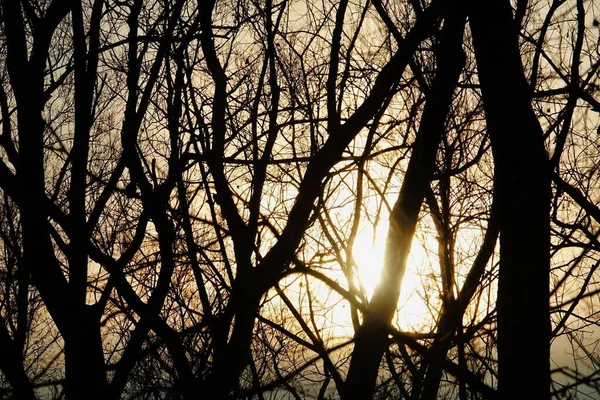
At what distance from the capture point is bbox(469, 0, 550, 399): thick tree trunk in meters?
2.36

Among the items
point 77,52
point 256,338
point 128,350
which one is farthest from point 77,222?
point 256,338

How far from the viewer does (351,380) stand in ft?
7.61

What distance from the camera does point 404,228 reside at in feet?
7.88

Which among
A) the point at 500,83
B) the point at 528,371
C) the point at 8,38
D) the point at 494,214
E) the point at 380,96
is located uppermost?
the point at 494,214

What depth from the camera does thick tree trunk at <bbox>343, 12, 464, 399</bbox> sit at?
229 centimetres

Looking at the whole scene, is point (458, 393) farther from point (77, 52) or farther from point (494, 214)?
point (77, 52)

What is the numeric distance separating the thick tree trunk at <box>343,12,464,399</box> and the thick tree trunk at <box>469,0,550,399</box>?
15.2 inches

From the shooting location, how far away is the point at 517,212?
2.45m

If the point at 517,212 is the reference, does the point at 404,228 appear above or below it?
below

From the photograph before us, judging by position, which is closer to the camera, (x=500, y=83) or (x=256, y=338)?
(x=500, y=83)

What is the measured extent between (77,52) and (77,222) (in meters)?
0.85

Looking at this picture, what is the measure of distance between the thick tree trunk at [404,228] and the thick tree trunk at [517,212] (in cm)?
A: 39

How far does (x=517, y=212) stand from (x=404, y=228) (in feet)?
1.54

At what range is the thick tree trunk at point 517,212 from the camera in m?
2.36
